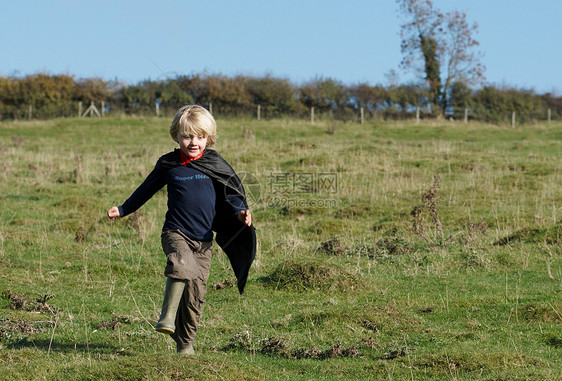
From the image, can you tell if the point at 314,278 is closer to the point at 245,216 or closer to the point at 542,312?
the point at 542,312

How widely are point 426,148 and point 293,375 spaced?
20.7 m

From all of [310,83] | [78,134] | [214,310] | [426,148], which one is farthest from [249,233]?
[310,83]

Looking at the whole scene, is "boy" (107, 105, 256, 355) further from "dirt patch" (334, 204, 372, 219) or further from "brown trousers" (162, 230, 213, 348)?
"dirt patch" (334, 204, 372, 219)

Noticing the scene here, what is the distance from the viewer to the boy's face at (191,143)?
5.72 m

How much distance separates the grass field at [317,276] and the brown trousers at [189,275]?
34 centimetres

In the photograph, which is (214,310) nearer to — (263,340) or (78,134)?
(263,340)

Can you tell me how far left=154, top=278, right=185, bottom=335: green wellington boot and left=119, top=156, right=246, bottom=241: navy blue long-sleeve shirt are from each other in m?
0.45

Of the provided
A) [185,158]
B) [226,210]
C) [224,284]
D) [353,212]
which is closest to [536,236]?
[353,212]

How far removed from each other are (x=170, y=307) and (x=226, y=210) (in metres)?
1.03

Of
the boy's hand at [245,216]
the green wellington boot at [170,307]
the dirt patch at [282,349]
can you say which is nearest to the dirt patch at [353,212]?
the dirt patch at [282,349]

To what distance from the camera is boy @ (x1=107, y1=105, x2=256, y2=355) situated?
563cm

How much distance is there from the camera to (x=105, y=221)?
48.0 ft

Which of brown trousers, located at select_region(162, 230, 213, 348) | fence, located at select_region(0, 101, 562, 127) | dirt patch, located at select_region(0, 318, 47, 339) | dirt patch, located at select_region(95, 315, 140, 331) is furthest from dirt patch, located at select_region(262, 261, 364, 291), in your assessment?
fence, located at select_region(0, 101, 562, 127)

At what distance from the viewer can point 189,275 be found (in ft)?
18.3
